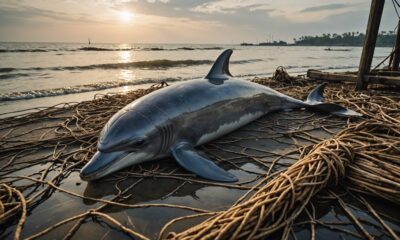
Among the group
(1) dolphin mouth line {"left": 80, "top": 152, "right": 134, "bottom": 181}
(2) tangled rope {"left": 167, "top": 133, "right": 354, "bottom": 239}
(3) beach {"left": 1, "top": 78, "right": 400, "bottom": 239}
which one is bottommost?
(3) beach {"left": 1, "top": 78, "right": 400, "bottom": 239}

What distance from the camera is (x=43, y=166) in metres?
3.98

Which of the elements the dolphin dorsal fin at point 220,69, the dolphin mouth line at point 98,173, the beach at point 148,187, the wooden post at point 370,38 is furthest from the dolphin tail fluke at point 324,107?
the dolphin mouth line at point 98,173

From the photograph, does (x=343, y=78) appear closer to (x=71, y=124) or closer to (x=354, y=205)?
A: (x=354, y=205)

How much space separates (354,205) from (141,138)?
2.61m

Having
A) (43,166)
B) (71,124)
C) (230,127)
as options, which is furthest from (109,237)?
(71,124)

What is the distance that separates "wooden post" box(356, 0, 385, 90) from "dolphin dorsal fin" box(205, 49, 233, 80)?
5623mm

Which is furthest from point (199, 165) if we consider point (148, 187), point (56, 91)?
point (56, 91)

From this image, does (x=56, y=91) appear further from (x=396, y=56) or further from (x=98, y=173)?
(x=396, y=56)

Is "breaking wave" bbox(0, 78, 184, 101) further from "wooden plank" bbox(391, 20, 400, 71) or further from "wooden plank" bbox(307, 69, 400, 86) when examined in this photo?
"wooden plank" bbox(391, 20, 400, 71)

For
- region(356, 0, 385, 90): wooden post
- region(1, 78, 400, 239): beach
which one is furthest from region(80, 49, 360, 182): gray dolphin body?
region(356, 0, 385, 90): wooden post

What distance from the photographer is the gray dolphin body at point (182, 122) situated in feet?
11.3

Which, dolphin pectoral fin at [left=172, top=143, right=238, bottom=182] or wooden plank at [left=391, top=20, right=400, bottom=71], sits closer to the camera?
dolphin pectoral fin at [left=172, top=143, right=238, bottom=182]

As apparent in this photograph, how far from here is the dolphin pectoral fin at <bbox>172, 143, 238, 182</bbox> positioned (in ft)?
11.1

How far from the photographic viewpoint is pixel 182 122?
4.18 metres
